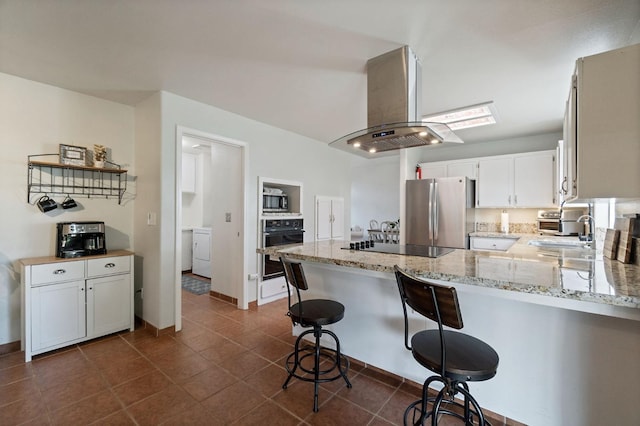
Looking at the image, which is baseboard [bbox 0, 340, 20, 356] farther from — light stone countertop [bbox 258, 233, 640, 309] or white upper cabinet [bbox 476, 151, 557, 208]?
white upper cabinet [bbox 476, 151, 557, 208]

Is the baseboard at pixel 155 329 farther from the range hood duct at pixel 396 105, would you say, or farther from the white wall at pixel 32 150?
the range hood duct at pixel 396 105

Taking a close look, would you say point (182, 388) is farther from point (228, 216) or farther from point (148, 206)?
point (228, 216)

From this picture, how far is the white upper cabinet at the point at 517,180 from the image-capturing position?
386cm

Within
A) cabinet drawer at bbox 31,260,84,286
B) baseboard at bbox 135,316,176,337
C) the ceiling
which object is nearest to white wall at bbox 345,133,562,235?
the ceiling

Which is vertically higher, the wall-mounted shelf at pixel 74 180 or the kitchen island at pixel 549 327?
the wall-mounted shelf at pixel 74 180

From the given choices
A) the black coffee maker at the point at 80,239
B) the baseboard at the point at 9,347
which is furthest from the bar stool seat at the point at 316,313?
the baseboard at the point at 9,347

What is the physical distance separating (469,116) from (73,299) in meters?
4.70

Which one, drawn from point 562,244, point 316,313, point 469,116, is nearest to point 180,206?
point 316,313

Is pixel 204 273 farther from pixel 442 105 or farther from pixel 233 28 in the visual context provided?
pixel 442 105

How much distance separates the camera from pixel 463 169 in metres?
4.46

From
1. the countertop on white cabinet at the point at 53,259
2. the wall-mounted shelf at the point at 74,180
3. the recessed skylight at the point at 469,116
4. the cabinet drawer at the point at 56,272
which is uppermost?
the recessed skylight at the point at 469,116

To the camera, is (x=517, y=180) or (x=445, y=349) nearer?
(x=445, y=349)

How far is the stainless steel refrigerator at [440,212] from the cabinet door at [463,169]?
0.57 feet

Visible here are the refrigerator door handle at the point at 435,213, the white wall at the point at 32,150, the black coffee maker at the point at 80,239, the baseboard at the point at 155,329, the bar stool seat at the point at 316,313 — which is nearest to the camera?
the bar stool seat at the point at 316,313
